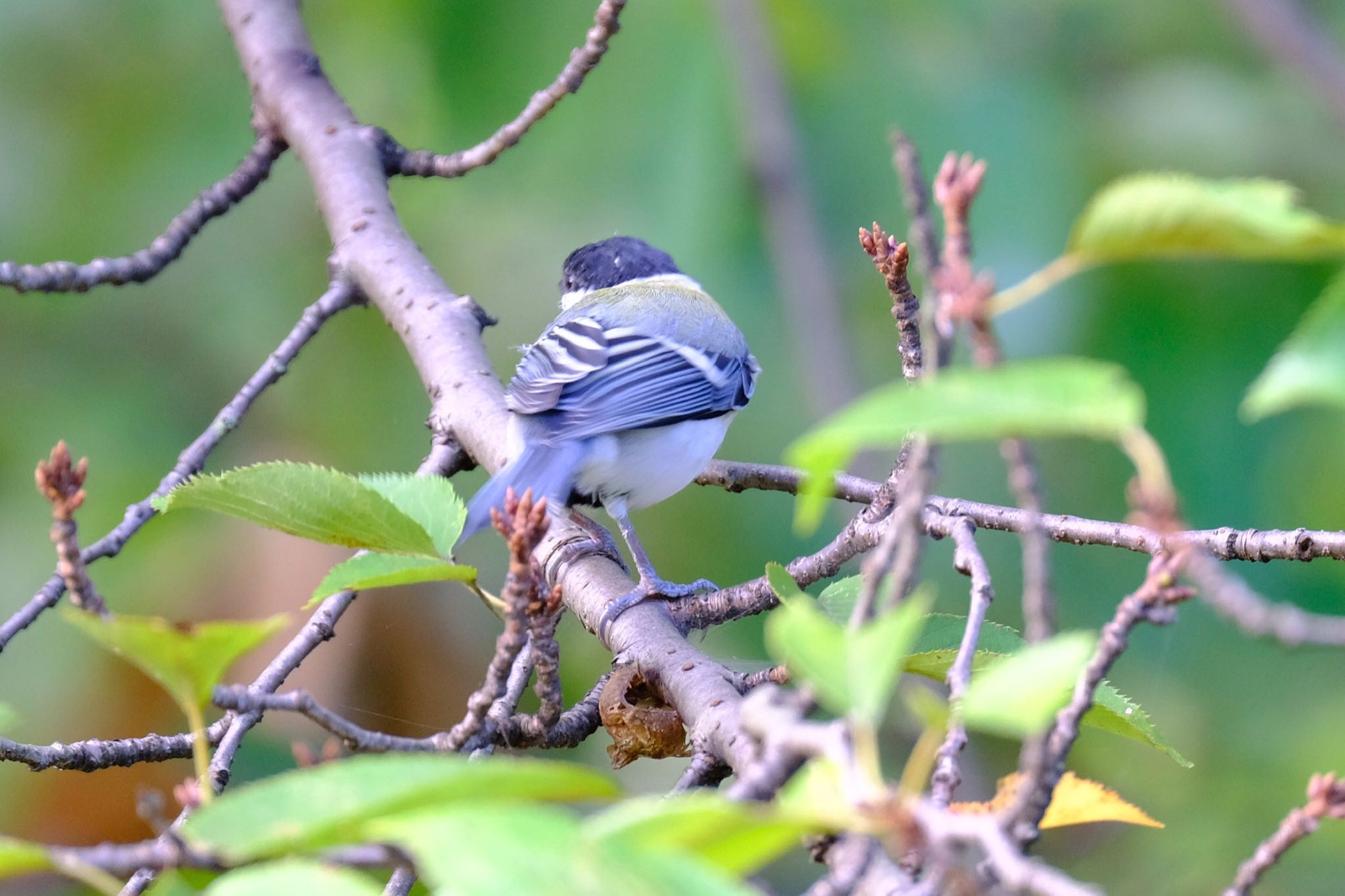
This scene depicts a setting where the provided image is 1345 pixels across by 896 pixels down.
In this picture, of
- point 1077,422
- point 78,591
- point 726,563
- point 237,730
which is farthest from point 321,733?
point 1077,422

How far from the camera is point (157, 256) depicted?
2.68 m

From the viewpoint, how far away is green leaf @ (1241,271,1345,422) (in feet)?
2.11

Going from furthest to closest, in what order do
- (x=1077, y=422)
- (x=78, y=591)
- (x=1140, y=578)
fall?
1. (x=1140, y=578)
2. (x=78, y=591)
3. (x=1077, y=422)

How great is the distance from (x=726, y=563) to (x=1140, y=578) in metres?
1.24

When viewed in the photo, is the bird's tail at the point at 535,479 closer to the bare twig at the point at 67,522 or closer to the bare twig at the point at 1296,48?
the bare twig at the point at 67,522

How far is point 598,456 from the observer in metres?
2.78

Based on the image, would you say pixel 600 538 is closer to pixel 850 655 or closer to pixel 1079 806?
pixel 1079 806

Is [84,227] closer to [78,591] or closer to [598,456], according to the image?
[598,456]

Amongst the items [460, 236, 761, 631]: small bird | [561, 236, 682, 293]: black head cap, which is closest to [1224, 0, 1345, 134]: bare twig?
[460, 236, 761, 631]: small bird

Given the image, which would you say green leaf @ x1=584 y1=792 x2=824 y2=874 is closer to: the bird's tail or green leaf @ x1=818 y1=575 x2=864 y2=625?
green leaf @ x1=818 y1=575 x2=864 y2=625

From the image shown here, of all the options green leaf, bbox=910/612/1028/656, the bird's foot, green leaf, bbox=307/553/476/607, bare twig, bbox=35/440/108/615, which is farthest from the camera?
the bird's foot

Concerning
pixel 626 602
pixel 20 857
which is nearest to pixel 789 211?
pixel 626 602

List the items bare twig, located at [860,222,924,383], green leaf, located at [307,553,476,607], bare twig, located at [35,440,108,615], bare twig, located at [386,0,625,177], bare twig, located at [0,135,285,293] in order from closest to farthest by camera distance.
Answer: bare twig, located at [35,440,108,615], green leaf, located at [307,553,476,607], bare twig, located at [860,222,924,383], bare twig, located at [386,0,625,177], bare twig, located at [0,135,285,293]

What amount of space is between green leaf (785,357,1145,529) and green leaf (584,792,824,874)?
7.3 inches
